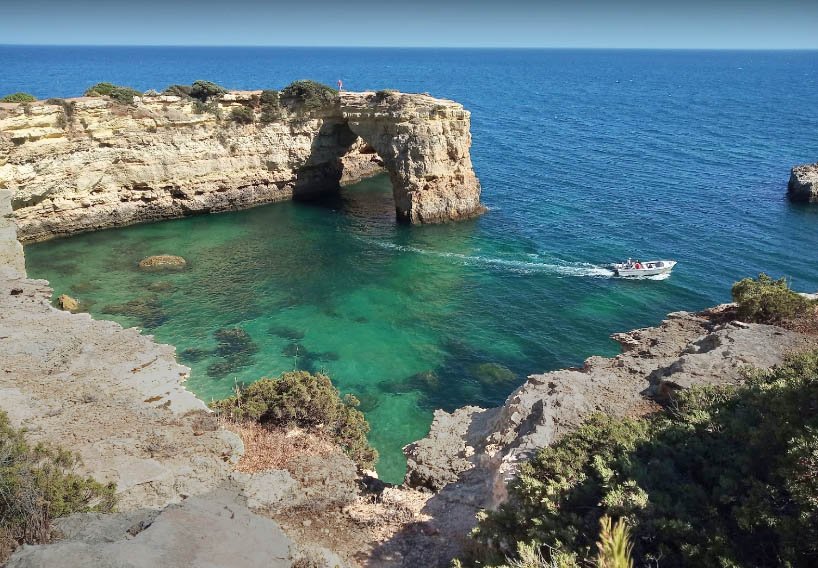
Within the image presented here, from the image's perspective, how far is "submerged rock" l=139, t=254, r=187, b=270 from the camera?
37469 millimetres

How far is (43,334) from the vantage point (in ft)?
65.2

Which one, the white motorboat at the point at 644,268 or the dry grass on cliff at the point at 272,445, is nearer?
the dry grass on cliff at the point at 272,445

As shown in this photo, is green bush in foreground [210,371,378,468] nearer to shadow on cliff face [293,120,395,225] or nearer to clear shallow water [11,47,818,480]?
clear shallow water [11,47,818,480]

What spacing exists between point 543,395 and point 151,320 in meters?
23.8

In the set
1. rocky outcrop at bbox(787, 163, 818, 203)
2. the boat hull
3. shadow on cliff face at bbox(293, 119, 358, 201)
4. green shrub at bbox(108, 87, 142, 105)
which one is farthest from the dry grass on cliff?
rocky outcrop at bbox(787, 163, 818, 203)

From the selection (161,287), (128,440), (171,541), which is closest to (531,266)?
Answer: (161,287)

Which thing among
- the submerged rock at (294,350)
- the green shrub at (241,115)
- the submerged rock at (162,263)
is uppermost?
the green shrub at (241,115)

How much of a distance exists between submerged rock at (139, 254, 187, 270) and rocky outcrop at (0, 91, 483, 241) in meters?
9.94

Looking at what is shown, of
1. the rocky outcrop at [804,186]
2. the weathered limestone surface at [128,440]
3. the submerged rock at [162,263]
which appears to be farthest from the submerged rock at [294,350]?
the rocky outcrop at [804,186]

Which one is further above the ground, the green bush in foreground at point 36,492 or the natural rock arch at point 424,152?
the natural rock arch at point 424,152

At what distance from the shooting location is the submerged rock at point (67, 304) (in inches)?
1208

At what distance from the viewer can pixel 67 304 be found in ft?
101

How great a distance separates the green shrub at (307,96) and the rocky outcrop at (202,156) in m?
0.69

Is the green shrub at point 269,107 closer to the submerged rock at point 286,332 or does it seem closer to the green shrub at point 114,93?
the green shrub at point 114,93
